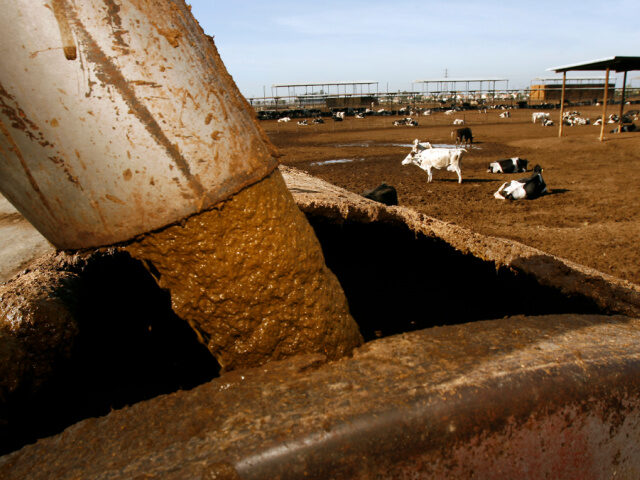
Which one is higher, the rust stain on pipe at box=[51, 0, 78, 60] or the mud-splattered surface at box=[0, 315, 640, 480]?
the rust stain on pipe at box=[51, 0, 78, 60]

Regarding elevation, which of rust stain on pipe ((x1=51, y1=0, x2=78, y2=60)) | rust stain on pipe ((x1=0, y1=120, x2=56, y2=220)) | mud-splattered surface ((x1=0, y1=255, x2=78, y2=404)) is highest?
rust stain on pipe ((x1=51, y1=0, x2=78, y2=60))

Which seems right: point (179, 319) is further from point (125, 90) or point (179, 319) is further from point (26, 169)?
point (125, 90)

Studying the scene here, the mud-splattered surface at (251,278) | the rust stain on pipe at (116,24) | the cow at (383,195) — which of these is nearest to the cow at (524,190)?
the cow at (383,195)

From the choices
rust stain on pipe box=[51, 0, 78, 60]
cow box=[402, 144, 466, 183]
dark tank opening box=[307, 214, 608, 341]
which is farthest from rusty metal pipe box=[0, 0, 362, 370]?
cow box=[402, 144, 466, 183]

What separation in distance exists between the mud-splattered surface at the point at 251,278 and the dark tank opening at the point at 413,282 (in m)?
0.85

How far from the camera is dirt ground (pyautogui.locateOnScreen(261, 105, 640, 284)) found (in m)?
6.35

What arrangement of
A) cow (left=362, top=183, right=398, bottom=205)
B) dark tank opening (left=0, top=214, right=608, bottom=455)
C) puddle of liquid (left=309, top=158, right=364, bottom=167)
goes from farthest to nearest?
puddle of liquid (left=309, top=158, right=364, bottom=167) < cow (left=362, top=183, right=398, bottom=205) < dark tank opening (left=0, top=214, right=608, bottom=455)

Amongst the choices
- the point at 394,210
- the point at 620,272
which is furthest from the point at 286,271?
the point at 620,272

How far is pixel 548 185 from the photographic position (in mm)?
10250

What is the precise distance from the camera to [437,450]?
1091mm

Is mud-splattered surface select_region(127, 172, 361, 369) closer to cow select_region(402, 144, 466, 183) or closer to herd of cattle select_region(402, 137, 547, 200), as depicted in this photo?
herd of cattle select_region(402, 137, 547, 200)

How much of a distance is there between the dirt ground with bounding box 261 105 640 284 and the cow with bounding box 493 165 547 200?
17 centimetres

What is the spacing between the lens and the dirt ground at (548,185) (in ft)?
20.8

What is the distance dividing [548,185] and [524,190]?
1.69 meters
